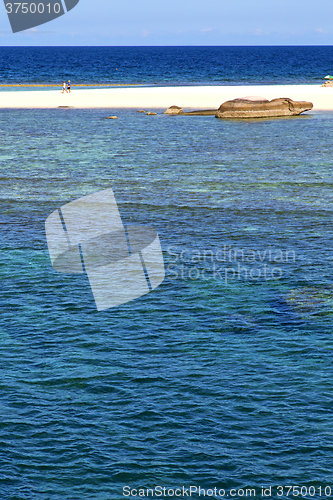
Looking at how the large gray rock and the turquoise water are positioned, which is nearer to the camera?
the turquoise water

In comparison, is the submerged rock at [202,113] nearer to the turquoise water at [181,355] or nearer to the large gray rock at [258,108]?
the large gray rock at [258,108]

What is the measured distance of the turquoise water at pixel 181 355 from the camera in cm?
947

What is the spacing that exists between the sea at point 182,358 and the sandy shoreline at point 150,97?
4247 cm

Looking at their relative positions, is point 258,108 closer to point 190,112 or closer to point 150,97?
point 190,112

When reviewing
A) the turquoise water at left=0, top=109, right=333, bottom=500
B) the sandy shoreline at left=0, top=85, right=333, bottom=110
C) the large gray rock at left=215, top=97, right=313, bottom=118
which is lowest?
the turquoise water at left=0, top=109, right=333, bottom=500

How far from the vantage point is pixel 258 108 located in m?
53.8

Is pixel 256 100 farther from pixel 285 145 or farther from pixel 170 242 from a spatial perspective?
pixel 170 242

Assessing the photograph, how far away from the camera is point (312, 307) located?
1503cm

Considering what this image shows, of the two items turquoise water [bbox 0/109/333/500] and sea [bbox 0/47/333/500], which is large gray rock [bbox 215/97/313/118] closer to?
sea [bbox 0/47/333/500]

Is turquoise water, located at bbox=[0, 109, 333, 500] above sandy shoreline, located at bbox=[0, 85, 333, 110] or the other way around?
the other way around

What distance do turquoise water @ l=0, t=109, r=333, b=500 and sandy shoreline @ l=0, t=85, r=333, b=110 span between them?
1684 inches

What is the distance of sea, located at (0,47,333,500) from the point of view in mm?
9344

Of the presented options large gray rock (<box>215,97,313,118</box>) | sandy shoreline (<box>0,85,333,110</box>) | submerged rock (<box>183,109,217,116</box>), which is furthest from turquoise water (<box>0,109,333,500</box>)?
sandy shoreline (<box>0,85,333,110</box>)

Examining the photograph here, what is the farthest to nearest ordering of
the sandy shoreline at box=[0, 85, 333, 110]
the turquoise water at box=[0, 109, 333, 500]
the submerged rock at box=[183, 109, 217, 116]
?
the sandy shoreline at box=[0, 85, 333, 110] < the submerged rock at box=[183, 109, 217, 116] < the turquoise water at box=[0, 109, 333, 500]
